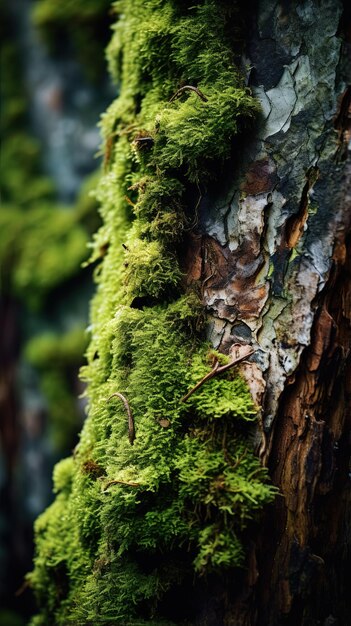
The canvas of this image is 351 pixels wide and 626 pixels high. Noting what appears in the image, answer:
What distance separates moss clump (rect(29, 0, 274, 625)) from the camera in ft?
4.11

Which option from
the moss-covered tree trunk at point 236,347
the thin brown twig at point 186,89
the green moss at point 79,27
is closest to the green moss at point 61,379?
the green moss at point 79,27

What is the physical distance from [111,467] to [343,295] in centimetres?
75

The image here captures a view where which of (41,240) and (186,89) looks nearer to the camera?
(186,89)

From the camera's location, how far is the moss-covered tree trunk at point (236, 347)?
1248 mm

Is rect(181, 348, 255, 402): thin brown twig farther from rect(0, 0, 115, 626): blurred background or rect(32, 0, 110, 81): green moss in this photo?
rect(32, 0, 110, 81): green moss

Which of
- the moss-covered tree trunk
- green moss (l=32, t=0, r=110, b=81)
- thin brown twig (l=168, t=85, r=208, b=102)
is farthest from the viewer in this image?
green moss (l=32, t=0, r=110, b=81)

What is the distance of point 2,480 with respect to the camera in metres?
3.84

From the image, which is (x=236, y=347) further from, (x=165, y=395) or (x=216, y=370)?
(x=165, y=395)

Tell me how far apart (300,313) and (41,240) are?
278cm

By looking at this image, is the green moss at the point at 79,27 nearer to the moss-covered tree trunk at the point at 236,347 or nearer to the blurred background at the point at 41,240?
the blurred background at the point at 41,240

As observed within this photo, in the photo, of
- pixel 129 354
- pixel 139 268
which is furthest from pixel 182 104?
pixel 129 354

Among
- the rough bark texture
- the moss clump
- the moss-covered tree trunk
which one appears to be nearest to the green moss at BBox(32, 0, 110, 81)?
the moss clump

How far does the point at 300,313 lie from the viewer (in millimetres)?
1271

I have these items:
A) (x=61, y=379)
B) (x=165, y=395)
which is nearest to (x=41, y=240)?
(x=61, y=379)
